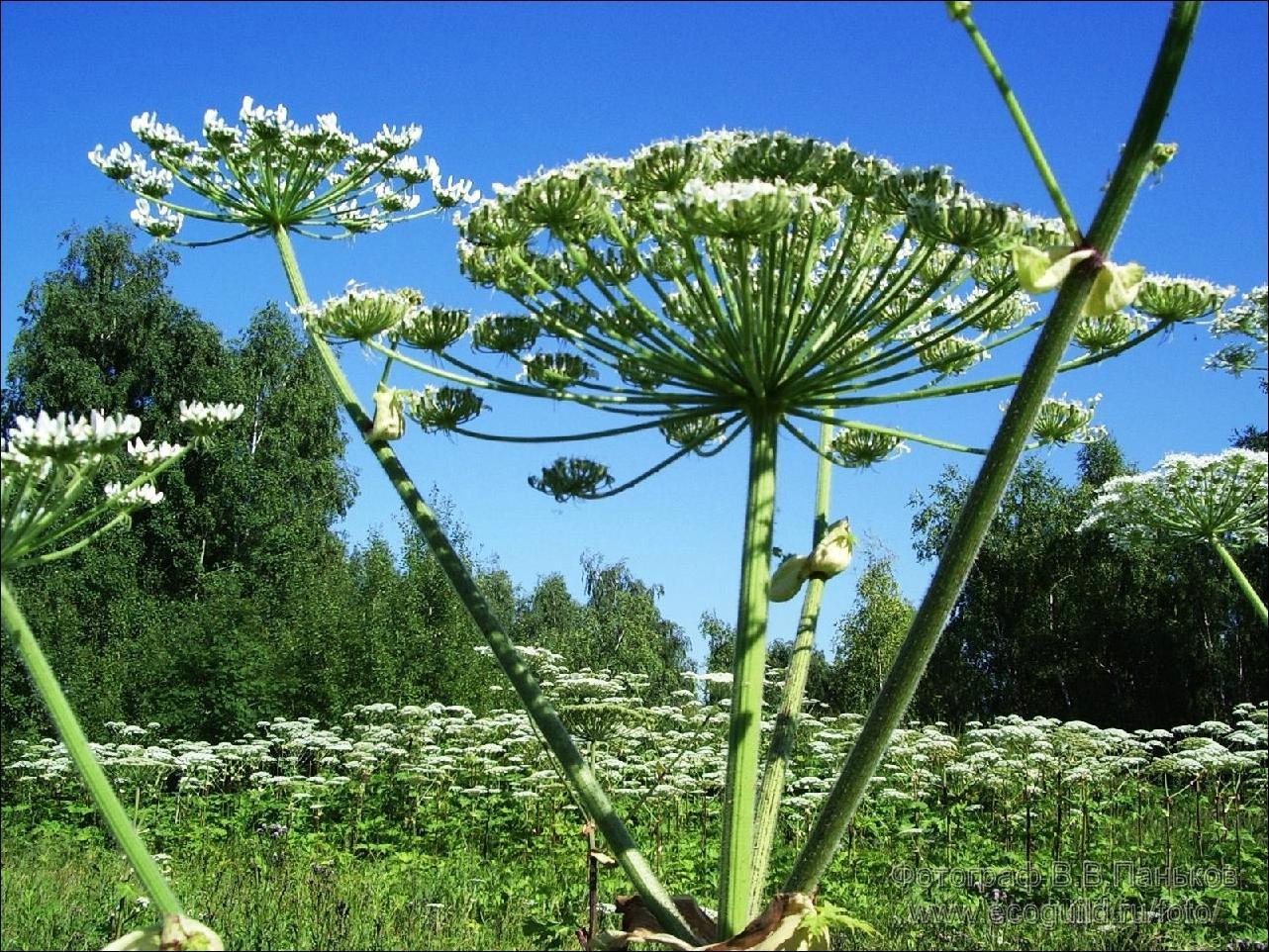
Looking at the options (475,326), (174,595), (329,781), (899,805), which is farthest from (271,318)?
(475,326)

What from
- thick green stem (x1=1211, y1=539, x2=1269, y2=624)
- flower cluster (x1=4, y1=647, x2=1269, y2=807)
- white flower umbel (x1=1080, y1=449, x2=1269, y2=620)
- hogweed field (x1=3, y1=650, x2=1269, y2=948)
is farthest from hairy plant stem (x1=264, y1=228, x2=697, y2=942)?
flower cluster (x1=4, y1=647, x2=1269, y2=807)

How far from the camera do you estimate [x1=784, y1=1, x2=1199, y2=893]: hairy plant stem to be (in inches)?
59.2

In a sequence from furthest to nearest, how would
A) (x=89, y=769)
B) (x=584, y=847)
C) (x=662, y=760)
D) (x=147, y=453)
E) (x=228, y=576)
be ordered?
(x=228, y=576) → (x=662, y=760) → (x=584, y=847) → (x=147, y=453) → (x=89, y=769)

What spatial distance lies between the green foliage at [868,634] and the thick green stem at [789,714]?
29.7 metres

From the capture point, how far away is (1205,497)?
5586mm

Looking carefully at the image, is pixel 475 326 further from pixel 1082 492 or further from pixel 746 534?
pixel 1082 492

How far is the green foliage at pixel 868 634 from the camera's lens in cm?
3391

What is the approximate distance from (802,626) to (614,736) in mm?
10587

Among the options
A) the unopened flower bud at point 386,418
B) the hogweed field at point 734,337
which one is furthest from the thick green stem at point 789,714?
the unopened flower bud at point 386,418

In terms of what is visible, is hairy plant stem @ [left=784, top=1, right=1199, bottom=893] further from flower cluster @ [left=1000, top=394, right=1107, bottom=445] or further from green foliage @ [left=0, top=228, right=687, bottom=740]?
green foliage @ [left=0, top=228, right=687, bottom=740]

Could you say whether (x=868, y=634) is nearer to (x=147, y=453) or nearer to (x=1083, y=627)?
(x=1083, y=627)

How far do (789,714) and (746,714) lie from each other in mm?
310

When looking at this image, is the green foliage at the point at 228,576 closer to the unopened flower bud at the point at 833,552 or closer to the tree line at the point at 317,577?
the tree line at the point at 317,577

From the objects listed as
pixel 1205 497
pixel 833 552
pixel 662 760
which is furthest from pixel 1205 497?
pixel 662 760
